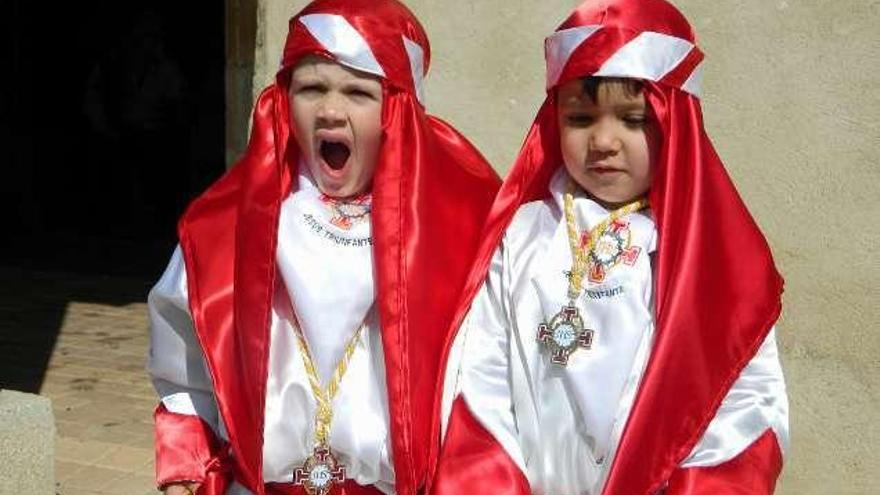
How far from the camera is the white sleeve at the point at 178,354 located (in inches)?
93.5

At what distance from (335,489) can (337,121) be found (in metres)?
0.78

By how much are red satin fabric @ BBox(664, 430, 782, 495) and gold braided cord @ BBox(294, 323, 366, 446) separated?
2.30ft

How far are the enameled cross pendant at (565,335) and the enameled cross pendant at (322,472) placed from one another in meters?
0.51

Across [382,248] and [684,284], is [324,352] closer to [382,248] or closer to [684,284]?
[382,248]

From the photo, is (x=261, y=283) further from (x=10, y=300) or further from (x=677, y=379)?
(x=10, y=300)

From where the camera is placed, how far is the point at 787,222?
359 centimetres

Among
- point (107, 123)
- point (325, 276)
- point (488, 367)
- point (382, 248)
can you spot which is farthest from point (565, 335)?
point (107, 123)

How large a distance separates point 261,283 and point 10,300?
6.14 meters

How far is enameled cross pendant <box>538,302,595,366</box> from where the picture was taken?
2055mm

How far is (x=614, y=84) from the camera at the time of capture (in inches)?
81.4

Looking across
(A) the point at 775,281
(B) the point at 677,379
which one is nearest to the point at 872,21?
(A) the point at 775,281

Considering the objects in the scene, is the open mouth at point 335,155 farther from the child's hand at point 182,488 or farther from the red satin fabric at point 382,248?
the child's hand at point 182,488

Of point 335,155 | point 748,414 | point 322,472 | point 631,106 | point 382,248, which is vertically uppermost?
point 631,106

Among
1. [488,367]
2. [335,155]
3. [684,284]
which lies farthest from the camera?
[335,155]
